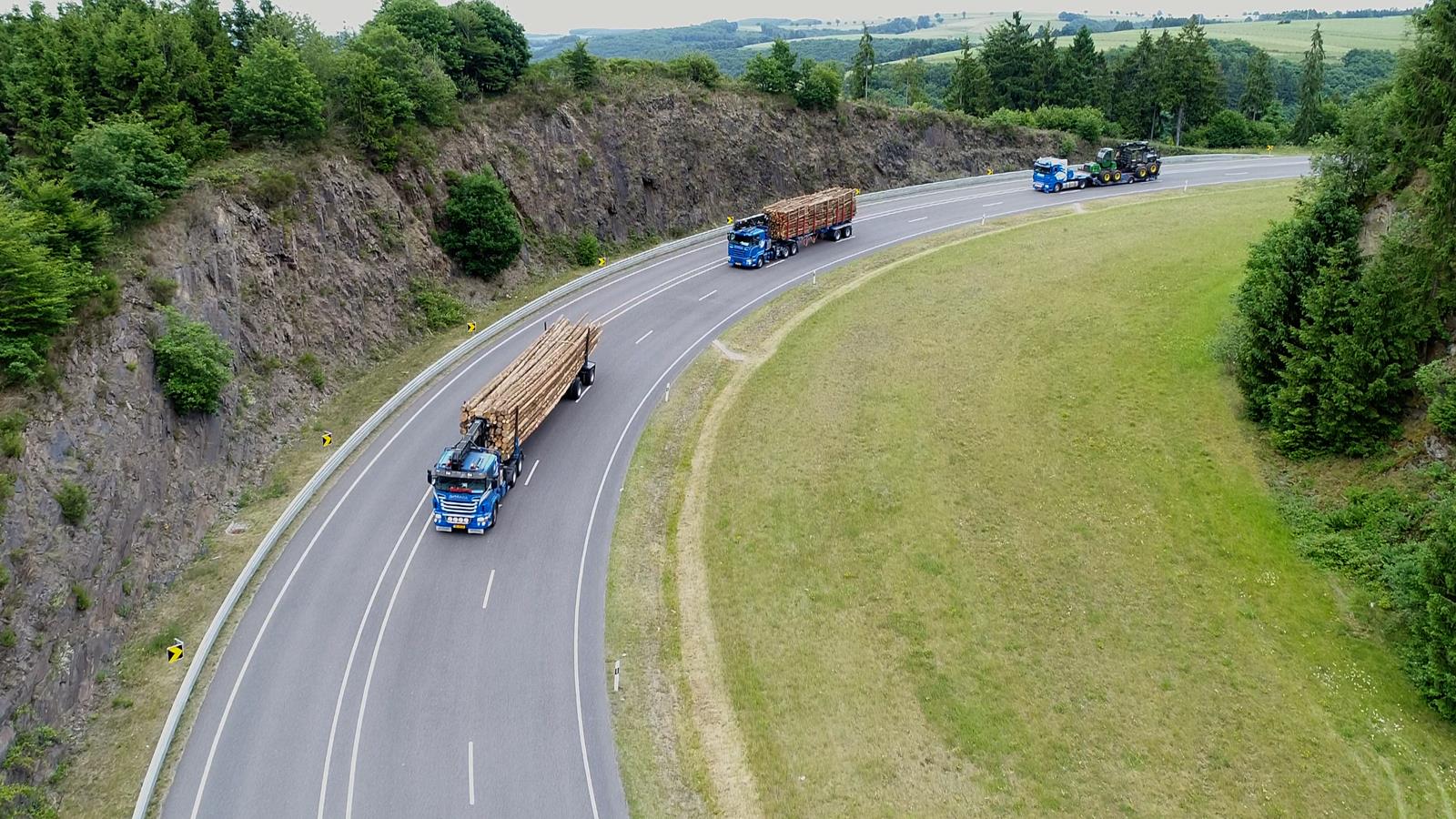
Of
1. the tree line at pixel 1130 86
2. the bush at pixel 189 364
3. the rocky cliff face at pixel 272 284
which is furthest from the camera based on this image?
the tree line at pixel 1130 86

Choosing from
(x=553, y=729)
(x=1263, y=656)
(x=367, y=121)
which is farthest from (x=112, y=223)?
(x=1263, y=656)

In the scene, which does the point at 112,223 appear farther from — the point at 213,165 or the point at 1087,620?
the point at 1087,620

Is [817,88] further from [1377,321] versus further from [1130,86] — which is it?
[1377,321]

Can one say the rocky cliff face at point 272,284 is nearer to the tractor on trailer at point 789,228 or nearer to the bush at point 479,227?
the bush at point 479,227

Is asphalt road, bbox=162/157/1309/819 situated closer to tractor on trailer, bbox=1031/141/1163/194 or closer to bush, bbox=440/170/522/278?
bush, bbox=440/170/522/278

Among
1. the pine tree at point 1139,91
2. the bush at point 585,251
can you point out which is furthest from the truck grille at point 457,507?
the pine tree at point 1139,91

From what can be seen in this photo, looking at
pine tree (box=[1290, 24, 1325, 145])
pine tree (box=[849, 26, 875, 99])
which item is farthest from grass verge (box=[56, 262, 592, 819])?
pine tree (box=[1290, 24, 1325, 145])
